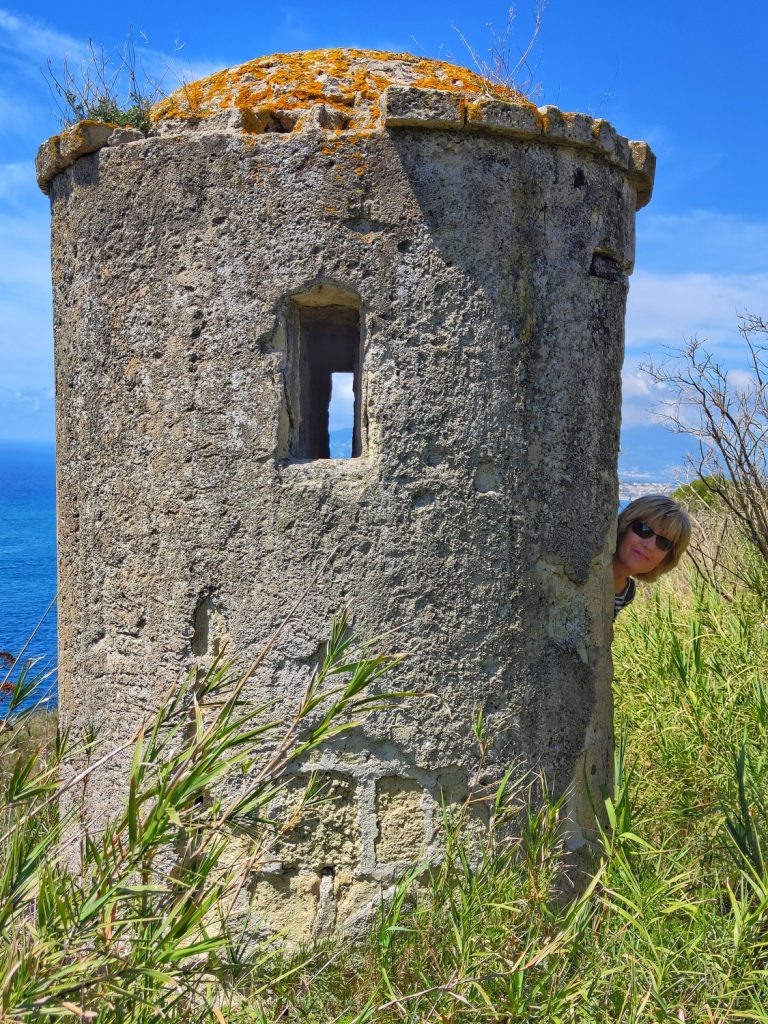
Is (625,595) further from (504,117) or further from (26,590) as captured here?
(26,590)

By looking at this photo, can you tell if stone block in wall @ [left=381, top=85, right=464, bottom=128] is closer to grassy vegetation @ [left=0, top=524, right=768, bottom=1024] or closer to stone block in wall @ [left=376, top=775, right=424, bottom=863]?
grassy vegetation @ [left=0, top=524, right=768, bottom=1024]

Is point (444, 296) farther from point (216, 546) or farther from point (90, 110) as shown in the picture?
point (90, 110)

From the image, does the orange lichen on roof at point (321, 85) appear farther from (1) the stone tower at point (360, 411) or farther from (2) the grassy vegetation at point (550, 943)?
(2) the grassy vegetation at point (550, 943)

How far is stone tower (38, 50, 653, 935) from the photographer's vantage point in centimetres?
283

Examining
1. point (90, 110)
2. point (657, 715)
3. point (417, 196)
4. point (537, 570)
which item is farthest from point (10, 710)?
point (657, 715)

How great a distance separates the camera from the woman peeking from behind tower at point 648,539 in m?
3.56

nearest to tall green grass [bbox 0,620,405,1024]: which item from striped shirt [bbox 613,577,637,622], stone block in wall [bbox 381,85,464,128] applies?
stone block in wall [bbox 381,85,464,128]

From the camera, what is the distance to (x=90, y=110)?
128 inches

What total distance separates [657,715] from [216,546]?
9.48 feet

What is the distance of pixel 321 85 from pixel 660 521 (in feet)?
6.12

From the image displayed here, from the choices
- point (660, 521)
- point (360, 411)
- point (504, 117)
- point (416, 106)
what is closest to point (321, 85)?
point (416, 106)

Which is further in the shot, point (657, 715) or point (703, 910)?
point (657, 715)

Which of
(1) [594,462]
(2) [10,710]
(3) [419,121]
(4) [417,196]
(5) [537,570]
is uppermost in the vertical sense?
A: (3) [419,121]

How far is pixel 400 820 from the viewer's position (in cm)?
290
